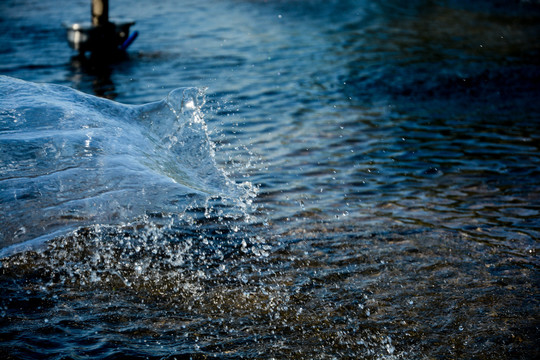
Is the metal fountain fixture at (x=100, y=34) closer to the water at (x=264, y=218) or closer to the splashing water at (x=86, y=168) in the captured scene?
the water at (x=264, y=218)

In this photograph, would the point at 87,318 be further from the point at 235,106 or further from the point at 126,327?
the point at 235,106

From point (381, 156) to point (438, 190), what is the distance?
1.03 m

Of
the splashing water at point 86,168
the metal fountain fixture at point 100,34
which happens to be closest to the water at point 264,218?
the splashing water at point 86,168

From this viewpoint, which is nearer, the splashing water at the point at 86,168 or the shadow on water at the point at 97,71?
the splashing water at the point at 86,168

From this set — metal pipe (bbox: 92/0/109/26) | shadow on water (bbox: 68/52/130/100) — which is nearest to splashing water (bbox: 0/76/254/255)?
shadow on water (bbox: 68/52/130/100)

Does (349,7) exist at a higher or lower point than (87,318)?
higher

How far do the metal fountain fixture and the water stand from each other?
723mm

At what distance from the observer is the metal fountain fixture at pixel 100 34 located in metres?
9.77

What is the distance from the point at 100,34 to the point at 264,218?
20.6ft

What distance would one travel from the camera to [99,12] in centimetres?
988

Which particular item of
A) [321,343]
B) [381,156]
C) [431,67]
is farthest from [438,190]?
[431,67]

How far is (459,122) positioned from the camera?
8125 mm

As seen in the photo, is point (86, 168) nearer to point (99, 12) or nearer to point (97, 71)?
point (97, 71)

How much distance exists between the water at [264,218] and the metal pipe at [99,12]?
116 centimetres
